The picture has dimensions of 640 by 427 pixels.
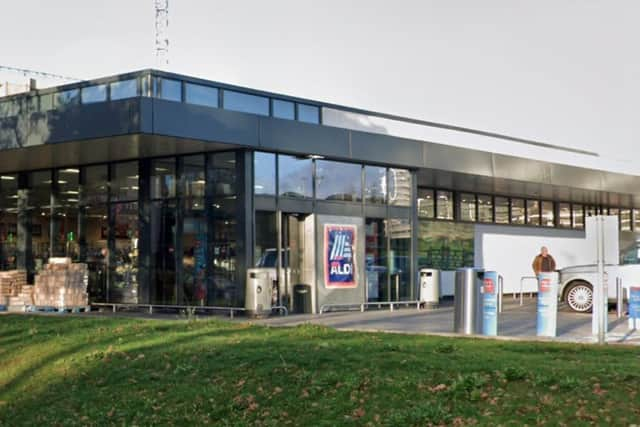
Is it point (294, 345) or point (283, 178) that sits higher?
point (283, 178)

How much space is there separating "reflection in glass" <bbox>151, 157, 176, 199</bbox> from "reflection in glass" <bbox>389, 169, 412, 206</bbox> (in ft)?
20.4

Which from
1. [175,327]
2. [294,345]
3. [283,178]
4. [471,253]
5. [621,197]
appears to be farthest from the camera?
[621,197]

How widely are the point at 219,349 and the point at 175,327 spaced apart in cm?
376

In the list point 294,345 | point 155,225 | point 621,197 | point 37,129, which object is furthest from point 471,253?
point 294,345

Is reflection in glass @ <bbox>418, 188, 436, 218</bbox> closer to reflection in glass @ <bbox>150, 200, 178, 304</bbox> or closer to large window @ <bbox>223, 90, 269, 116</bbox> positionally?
large window @ <bbox>223, 90, 269, 116</bbox>

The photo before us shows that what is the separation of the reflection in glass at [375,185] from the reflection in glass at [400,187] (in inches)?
11.2

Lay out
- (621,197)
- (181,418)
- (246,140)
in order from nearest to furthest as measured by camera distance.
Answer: (181,418) → (246,140) → (621,197)

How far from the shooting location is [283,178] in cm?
2169

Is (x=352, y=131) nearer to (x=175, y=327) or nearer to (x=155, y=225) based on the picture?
(x=155, y=225)

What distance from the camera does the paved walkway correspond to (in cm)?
1545

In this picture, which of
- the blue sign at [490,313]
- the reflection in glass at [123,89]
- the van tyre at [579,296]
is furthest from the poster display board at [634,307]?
the reflection in glass at [123,89]

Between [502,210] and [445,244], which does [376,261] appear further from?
[502,210]

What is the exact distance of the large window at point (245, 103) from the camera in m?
21.3

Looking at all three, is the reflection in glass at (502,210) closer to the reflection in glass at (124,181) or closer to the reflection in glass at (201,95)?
the reflection in glass at (124,181)
